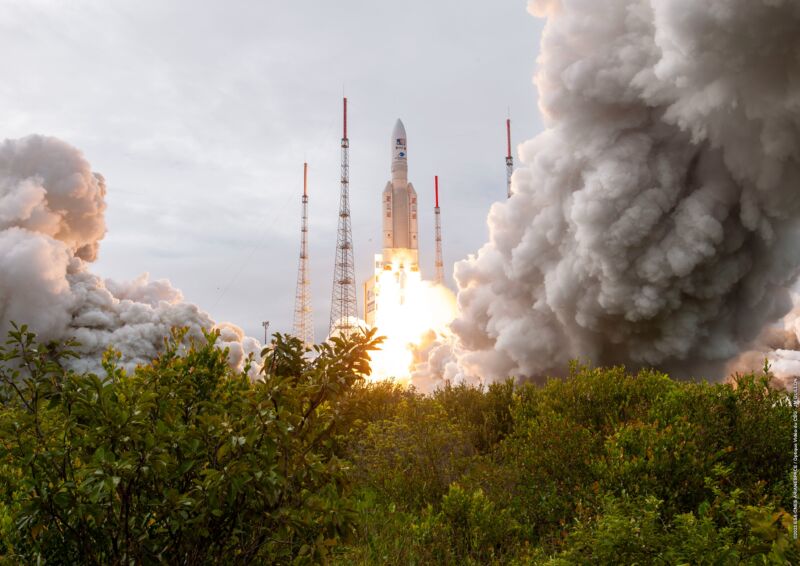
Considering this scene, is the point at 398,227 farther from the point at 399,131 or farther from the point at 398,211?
the point at 399,131

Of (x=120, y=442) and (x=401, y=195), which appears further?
(x=401, y=195)

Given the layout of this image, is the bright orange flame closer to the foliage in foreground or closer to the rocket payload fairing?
the rocket payload fairing

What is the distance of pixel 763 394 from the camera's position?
10.2 meters

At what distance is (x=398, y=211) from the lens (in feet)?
146

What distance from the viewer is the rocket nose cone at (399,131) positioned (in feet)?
148

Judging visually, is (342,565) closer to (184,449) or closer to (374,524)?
(374,524)

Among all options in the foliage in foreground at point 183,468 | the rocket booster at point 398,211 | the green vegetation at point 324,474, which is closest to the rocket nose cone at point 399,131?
the rocket booster at point 398,211

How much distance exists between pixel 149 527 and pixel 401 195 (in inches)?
1622

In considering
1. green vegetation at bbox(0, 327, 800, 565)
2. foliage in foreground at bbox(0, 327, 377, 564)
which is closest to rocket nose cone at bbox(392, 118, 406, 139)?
green vegetation at bbox(0, 327, 800, 565)

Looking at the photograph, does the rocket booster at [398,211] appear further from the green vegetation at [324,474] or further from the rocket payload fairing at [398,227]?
the green vegetation at [324,474]

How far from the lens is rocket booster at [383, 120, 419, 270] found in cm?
4450

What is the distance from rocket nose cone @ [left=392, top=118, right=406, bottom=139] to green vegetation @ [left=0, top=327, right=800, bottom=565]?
3672cm

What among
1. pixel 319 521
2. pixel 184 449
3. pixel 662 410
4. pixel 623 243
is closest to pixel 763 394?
pixel 662 410

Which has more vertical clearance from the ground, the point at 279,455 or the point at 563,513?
the point at 279,455
